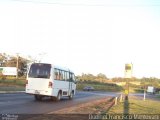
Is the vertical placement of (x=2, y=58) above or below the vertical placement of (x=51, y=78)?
above

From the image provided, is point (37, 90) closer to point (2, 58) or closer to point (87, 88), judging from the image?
point (87, 88)

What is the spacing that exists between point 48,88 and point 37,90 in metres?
0.86

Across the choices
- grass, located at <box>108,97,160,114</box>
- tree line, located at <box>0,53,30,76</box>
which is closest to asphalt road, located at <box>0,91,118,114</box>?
grass, located at <box>108,97,160,114</box>

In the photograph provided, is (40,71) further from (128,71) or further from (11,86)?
(11,86)

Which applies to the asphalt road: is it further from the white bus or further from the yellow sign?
the yellow sign

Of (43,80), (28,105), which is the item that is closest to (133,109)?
(43,80)

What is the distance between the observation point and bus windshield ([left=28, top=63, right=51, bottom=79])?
28.3 metres

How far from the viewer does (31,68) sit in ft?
94.6

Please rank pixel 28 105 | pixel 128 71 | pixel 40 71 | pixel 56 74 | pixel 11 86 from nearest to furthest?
pixel 28 105 < pixel 40 71 < pixel 56 74 < pixel 128 71 < pixel 11 86

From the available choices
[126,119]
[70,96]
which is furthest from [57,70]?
[126,119]

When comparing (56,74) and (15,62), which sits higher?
(15,62)

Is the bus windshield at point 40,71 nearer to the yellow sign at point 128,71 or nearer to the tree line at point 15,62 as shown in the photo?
the yellow sign at point 128,71

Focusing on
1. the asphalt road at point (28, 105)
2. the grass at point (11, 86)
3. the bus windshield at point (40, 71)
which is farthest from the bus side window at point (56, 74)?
the grass at point (11, 86)

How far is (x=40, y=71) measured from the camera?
28.4 m
